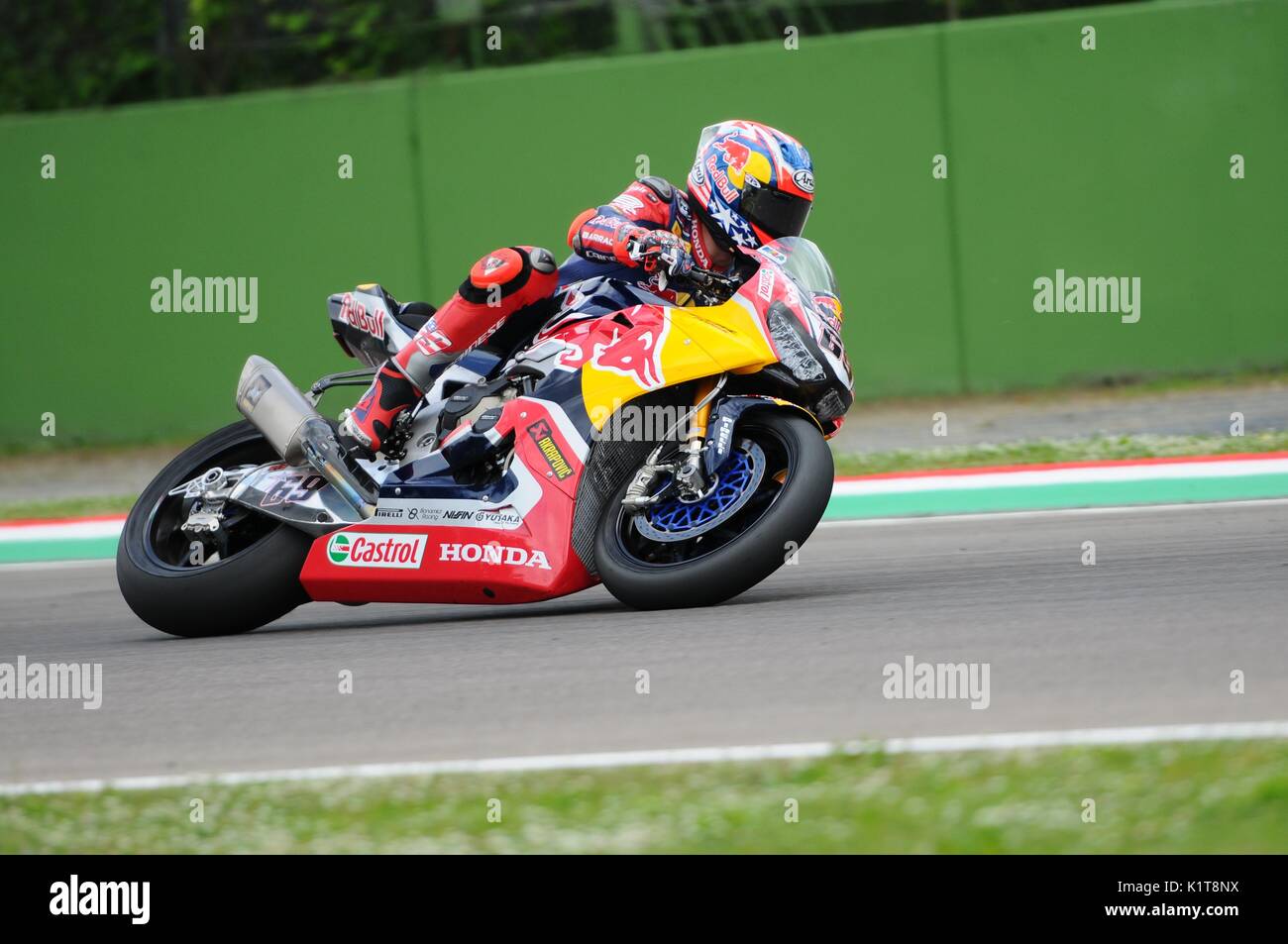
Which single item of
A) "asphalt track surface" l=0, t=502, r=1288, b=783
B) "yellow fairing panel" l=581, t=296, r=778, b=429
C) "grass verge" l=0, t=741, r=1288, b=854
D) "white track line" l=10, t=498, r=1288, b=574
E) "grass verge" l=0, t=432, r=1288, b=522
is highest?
"yellow fairing panel" l=581, t=296, r=778, b=429

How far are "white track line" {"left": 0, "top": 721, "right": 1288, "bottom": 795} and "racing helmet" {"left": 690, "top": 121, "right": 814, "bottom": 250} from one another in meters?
2.42

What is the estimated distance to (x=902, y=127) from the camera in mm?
12797

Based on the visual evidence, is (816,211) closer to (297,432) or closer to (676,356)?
(676,356)

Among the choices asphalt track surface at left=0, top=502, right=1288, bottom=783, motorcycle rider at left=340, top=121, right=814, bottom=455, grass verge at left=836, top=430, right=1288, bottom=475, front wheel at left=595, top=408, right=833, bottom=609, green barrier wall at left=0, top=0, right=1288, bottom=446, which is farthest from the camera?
green barrier wall at left=0, top=0, right=1288, bottom=446

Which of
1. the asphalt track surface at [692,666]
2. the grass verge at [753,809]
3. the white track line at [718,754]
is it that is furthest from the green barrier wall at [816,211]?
the grass verge at [753,809]

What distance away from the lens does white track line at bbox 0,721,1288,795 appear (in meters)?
4.09

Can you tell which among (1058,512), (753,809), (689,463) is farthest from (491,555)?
(1058,512)

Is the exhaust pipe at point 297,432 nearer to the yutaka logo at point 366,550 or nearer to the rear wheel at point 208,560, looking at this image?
the yutaka logo at point 366,550

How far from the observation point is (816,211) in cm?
1284

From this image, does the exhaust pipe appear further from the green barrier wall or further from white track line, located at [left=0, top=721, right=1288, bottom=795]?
the green barrier wall

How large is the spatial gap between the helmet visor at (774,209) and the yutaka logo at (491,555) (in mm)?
1382

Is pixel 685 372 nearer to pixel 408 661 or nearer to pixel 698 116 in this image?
pixel 408 661

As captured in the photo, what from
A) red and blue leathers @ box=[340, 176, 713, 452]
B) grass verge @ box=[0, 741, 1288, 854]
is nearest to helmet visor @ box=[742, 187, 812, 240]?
red and blue leathers @ box=[340, 176, 713, 452]
